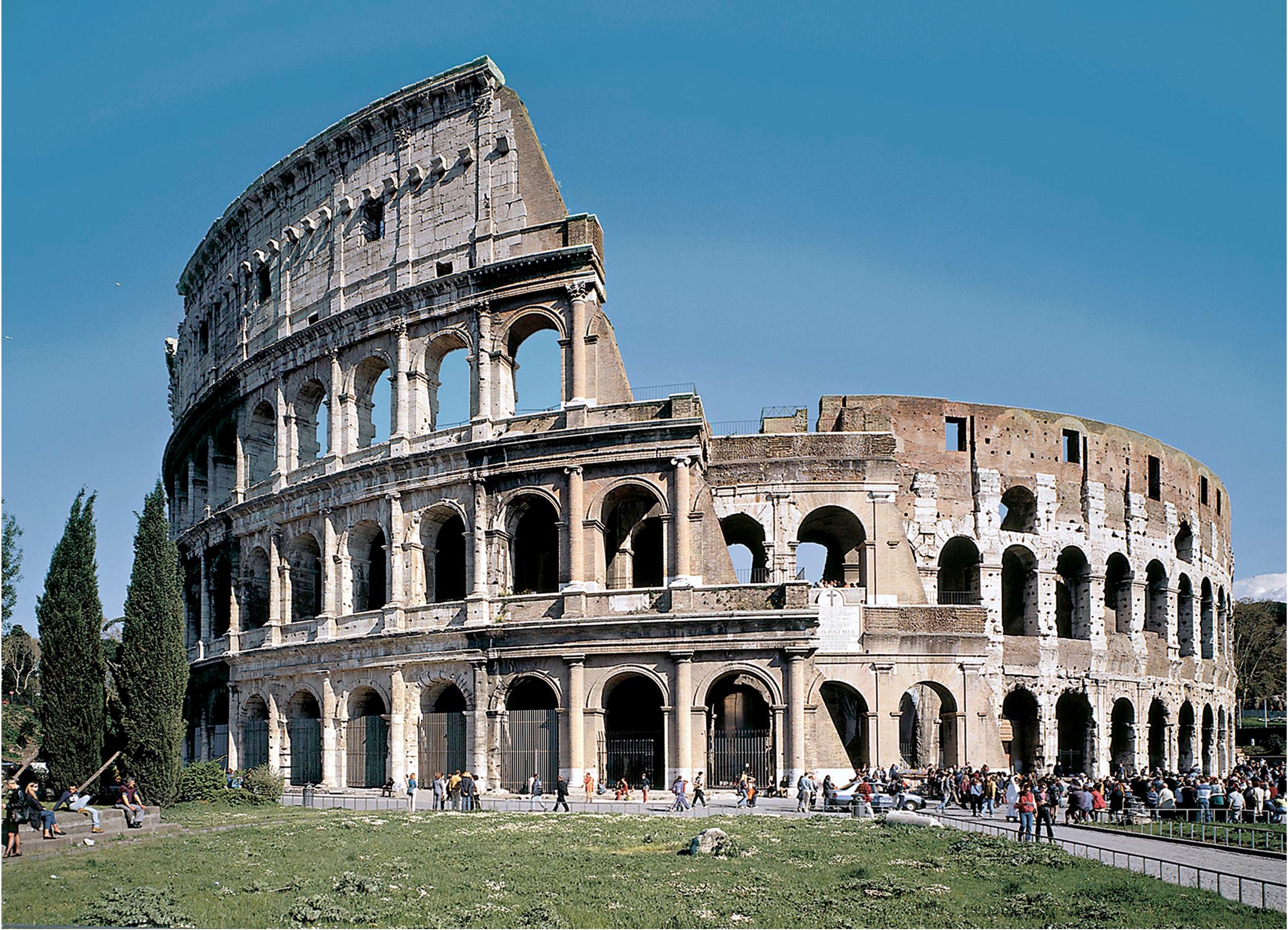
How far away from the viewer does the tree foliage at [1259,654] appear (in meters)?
67.2

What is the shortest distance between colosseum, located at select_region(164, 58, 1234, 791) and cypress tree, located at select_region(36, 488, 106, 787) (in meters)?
8.83

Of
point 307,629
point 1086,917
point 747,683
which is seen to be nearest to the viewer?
point 1086,917

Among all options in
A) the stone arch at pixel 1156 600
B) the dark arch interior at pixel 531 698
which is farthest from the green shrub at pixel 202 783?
the stone arch at pixel 1156 600

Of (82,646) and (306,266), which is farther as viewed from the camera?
(306,266)

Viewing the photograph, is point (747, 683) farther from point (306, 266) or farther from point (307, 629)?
point (306, 266)

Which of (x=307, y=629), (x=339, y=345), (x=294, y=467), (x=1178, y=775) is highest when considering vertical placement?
(x=339, y=345)

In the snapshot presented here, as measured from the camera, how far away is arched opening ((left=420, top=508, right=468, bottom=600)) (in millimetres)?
33969

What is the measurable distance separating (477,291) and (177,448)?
18.6 metres

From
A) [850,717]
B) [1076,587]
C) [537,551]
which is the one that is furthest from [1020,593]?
[537,551]

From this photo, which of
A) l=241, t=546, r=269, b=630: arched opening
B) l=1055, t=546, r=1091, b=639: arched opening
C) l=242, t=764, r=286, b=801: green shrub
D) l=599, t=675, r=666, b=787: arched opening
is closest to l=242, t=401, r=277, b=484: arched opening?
l=241, t=546, r=269, b=630: arched opening

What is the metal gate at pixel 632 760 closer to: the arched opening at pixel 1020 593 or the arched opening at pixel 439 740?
the arched opening at pixel 439 740

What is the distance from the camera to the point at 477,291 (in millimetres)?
33594

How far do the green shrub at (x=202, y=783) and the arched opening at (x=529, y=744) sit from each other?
22.2ft

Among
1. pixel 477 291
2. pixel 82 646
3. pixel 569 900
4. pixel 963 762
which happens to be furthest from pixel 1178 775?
pixel 82 646
